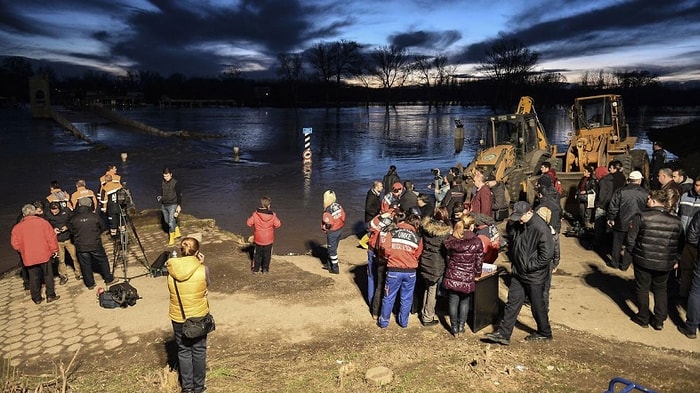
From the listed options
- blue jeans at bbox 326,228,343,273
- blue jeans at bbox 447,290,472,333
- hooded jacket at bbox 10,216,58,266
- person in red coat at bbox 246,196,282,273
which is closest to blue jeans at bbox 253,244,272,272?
person in red coat at bbox 246,196,282,273

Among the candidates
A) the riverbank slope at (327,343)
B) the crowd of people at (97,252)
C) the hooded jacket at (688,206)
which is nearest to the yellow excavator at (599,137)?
the riverbank slope at (327,343)

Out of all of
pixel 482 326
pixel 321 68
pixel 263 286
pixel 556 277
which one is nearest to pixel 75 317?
pixel 263 286

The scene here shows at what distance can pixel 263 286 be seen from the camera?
8430 millimetres

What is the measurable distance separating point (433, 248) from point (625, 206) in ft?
14.0

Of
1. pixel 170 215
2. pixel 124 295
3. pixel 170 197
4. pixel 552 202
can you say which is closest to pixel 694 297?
pixel 552 202

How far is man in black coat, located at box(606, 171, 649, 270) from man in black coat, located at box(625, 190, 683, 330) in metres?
1.87

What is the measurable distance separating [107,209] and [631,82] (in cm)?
18272

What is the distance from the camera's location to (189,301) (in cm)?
470

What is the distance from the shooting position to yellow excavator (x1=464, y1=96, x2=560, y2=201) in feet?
43.7

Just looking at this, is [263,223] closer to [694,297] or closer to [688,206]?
[694,297]

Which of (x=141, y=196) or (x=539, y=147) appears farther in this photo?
(x=141, y=196)

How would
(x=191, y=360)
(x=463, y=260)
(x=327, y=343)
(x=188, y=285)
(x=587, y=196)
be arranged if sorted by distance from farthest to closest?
(x=587, y=196), (x=327, y=343), (x=463, y=260), (x=191, y=360), (x=188, y=285)

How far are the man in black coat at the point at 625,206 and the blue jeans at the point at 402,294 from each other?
4.44 meters

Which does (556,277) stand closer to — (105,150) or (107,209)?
(107,209)
